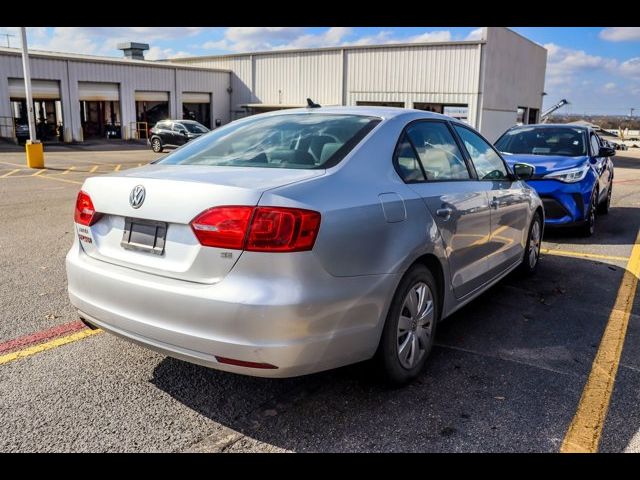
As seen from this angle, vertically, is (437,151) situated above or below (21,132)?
above

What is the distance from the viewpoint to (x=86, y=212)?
330 cm

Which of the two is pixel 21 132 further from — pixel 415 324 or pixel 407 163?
pixel 415 324

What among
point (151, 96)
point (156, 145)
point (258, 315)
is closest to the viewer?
point (258, 315)

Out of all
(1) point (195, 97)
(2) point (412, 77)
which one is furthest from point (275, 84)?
(2) point (412, 77)

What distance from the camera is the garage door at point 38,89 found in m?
30.7

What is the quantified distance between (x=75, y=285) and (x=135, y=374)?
2.14 feet

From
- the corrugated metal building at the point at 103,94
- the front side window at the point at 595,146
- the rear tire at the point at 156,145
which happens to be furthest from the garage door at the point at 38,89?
the front side window at the point at 595,146

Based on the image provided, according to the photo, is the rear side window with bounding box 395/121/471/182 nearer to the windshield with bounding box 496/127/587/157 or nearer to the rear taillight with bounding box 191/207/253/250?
the rear taillight with bounding box 191/207/253/250

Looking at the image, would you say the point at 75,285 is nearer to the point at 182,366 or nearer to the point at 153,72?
the point at 182,366

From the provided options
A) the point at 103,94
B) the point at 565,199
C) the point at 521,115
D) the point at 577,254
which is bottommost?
the point at 577,254

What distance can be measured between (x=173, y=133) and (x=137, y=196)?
25.9 meters

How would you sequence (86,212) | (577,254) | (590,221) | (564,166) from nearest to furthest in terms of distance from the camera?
(86,212) < (577,254) < (564,166) < (590,221)

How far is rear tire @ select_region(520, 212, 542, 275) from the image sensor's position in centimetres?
566

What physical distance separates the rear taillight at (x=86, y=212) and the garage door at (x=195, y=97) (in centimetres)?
3883
